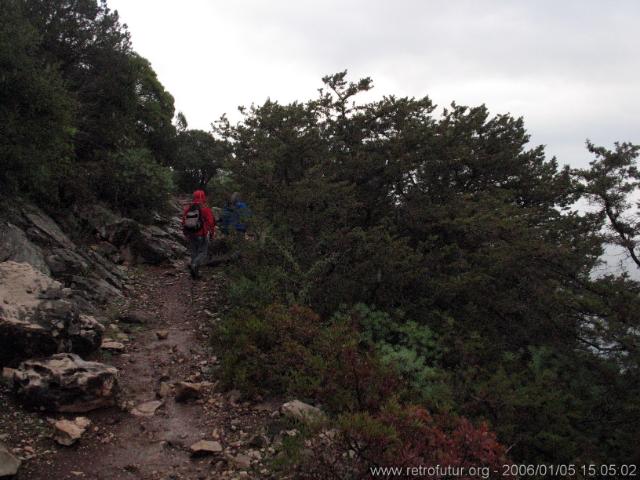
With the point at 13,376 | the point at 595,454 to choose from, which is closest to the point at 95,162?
the point at 13,376

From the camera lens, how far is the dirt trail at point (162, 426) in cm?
407

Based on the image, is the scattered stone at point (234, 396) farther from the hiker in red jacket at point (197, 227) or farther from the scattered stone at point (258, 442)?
the hiker in red jacket at point (197, 227)

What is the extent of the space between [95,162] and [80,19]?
205 inches

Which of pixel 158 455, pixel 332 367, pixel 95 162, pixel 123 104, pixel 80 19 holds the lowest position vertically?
pixel 158 455

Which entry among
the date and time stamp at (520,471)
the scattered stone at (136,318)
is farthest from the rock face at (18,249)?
the date and time stamp at (520,471)

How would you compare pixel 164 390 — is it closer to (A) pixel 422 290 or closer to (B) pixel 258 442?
(B) pixel 258 442

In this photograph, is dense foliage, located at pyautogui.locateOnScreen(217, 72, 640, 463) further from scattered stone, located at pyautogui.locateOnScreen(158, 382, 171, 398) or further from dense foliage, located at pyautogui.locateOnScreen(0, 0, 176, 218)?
dense foliage, located at pyautogui.locateOnScreen(0, 0, 176, 218)

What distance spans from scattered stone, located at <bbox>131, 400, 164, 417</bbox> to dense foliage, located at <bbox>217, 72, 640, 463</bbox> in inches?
40.1

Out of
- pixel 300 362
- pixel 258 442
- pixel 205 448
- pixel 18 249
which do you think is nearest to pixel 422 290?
pixel 300 362

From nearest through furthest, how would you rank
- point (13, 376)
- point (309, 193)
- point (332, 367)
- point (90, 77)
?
point (13, 376)
point (332, 367)
point (309, 193)
point (90, 77)

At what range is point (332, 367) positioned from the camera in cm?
536

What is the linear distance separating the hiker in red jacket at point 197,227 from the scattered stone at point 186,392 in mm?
4943

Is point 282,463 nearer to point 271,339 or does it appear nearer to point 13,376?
point 271,339

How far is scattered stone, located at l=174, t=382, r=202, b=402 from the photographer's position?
5410mm
